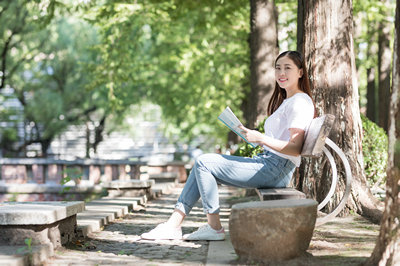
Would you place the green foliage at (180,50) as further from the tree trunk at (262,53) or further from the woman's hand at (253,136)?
the woman's hand at (253,136)

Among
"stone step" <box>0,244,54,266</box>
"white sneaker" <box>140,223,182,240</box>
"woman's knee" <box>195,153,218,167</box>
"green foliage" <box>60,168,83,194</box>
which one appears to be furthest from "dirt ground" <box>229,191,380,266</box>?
"green foliage" <box>60,168,83,194</box>

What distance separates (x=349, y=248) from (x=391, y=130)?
1.54 meters

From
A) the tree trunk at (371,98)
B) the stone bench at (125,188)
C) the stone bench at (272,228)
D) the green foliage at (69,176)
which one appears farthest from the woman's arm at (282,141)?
the tree trunk at (371,98)

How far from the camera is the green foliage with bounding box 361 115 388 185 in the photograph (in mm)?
9547

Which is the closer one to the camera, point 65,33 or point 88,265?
point 88,265

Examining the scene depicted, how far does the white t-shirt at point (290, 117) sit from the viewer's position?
5.26m

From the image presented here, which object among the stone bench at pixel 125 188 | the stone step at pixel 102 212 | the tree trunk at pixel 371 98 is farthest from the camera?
the tree trunk at pixel 371 98

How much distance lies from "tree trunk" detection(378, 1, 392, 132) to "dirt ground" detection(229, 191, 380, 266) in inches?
388

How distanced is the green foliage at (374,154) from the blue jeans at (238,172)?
4144 millimetres

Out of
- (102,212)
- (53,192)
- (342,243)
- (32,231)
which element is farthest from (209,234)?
(53,192)

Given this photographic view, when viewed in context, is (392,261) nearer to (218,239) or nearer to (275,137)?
(275,137)

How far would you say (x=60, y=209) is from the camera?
577 centimetres

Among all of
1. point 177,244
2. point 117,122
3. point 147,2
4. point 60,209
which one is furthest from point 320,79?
point 117,122

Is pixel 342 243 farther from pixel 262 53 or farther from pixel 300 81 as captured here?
pixel 262 53
